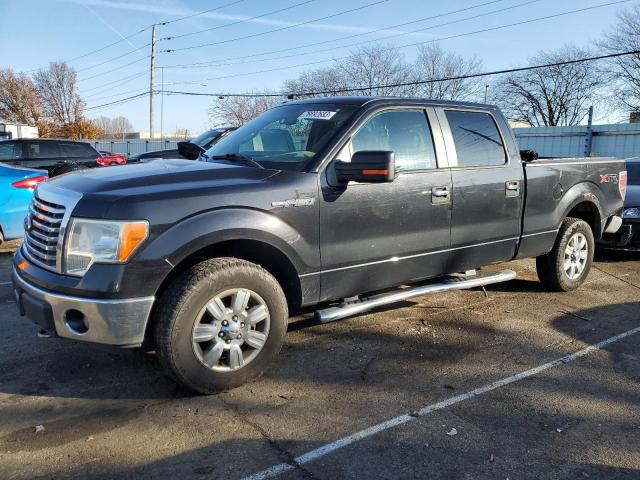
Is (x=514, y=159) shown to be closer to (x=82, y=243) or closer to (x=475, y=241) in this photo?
(x=475, y=241)

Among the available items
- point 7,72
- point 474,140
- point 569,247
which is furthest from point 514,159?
point 7,72

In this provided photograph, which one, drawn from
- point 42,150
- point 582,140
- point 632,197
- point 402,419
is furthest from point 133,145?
point 402,419

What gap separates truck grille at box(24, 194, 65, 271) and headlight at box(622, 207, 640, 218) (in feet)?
25.3

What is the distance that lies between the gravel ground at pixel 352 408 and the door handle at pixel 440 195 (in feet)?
3.86

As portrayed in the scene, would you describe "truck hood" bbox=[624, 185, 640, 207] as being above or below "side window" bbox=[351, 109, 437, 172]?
below

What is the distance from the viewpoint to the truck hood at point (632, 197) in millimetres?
8055

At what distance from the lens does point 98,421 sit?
3.22m

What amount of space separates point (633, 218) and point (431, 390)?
586cm

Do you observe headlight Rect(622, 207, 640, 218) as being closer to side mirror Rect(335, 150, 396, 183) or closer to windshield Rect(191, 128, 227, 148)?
side mirror Rect(335, 150, 396, 183)

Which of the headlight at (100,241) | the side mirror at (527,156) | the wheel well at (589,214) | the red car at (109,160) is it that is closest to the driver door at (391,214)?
the headlight at (100,241)

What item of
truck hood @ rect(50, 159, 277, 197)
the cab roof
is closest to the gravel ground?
truck hood @ rect(50, 159, 277, 197)

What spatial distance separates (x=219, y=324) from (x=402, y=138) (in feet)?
7.02

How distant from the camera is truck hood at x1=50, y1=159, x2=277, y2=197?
130 inches

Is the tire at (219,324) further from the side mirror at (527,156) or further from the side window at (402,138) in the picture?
the side mirror at (527,156)
